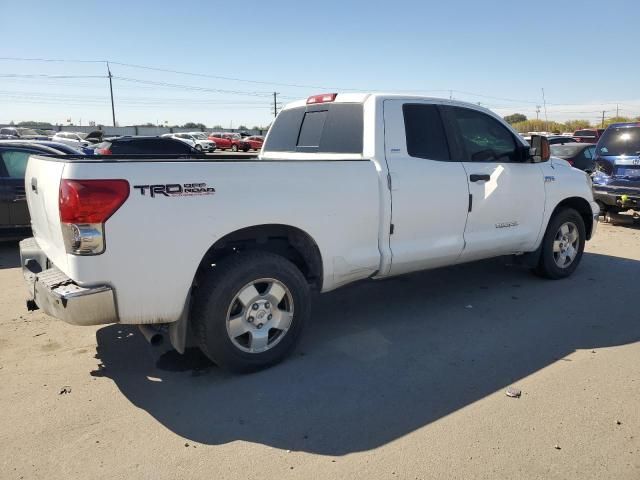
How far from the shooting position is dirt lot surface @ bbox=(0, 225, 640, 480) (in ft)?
8.77

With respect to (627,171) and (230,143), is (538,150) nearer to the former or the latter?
(627,171)

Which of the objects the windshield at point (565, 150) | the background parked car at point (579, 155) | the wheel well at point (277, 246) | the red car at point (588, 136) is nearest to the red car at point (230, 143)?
the red car at point (588, 136)

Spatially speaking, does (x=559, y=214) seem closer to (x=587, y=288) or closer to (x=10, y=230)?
(x=587, y=288)

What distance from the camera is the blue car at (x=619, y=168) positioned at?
9016 millimetres

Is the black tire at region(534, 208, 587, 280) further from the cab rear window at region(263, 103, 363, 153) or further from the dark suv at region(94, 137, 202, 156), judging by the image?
the dark suv at region(94, 137, 202, 156)

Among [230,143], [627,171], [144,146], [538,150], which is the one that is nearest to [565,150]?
[627,171]

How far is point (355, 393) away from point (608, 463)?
1466 millimetres

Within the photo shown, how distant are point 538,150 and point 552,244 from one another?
45.8 inches

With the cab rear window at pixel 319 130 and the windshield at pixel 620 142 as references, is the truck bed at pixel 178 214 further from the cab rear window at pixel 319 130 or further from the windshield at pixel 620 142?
the windshield at pixel 620 142

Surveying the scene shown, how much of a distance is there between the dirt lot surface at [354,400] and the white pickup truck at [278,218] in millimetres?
431

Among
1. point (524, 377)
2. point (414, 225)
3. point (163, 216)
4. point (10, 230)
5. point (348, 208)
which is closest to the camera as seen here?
point (163, 216)

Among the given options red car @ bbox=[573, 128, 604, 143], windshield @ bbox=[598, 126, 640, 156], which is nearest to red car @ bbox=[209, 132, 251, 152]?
red car @ bbox=[573, 128, 604, 143]

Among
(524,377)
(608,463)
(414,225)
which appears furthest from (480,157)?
(608,463)

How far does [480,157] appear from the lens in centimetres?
497
